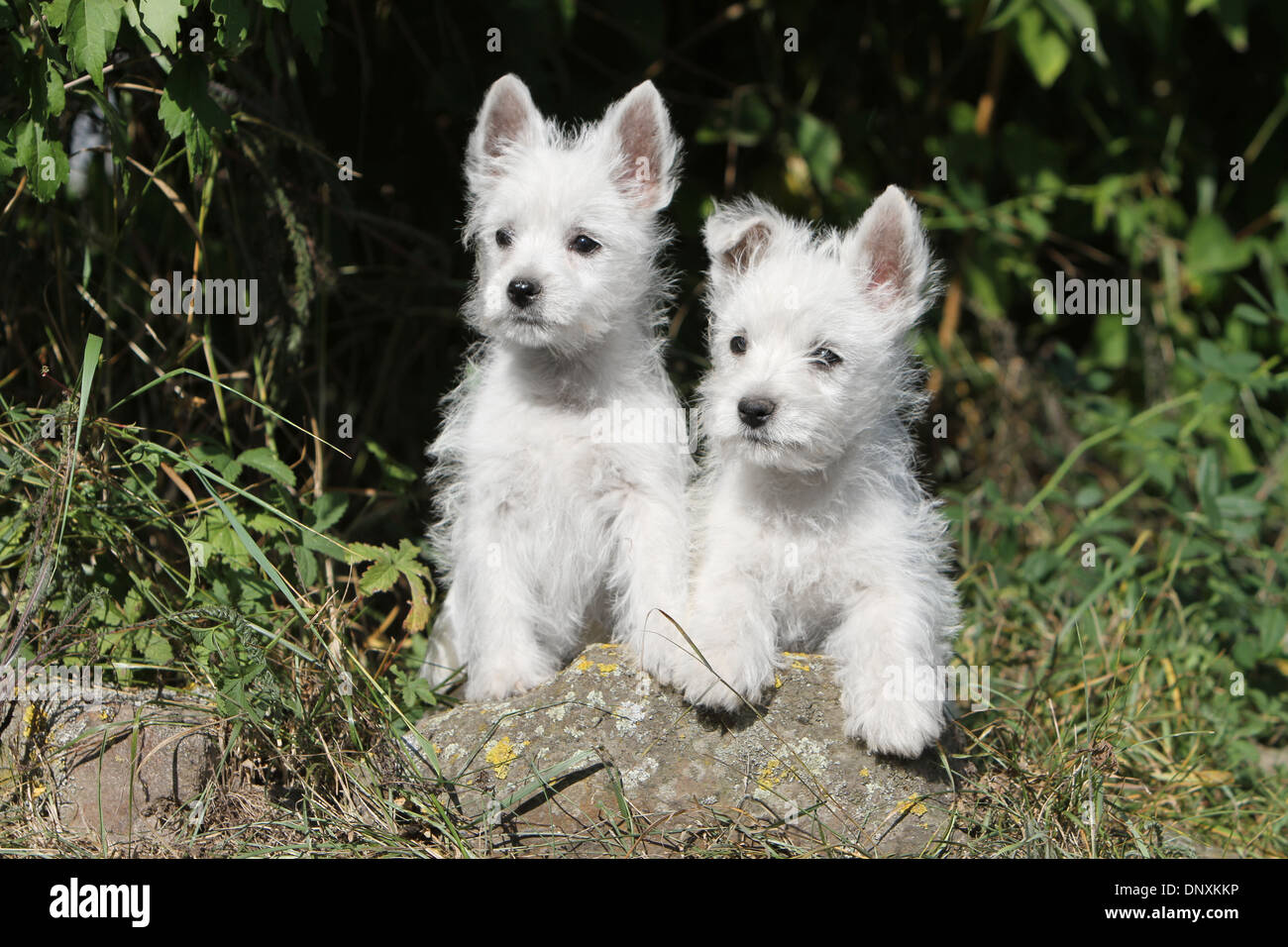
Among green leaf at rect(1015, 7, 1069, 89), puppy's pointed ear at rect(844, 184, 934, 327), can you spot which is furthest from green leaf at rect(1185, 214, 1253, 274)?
puppy's pointed ear at rect(844, 184, 934, 327)

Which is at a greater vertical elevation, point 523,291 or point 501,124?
point 501,124

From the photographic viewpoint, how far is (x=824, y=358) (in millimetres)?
4070

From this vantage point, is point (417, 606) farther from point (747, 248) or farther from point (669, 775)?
point (747, 248)

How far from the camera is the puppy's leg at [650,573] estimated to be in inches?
159

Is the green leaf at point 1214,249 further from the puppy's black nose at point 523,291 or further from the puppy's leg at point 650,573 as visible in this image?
the puppy's black nose at point 523,291

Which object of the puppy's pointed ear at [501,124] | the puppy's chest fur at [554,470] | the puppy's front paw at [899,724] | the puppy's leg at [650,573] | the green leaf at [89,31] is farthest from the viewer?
the puppy's pointed ear at [501,124]

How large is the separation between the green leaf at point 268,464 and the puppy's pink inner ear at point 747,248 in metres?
1.88

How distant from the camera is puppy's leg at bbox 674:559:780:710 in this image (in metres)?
3.90

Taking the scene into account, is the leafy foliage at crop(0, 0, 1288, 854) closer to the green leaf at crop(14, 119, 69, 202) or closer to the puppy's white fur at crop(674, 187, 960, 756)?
the green leaf at crop(14, 119, 69, 202)

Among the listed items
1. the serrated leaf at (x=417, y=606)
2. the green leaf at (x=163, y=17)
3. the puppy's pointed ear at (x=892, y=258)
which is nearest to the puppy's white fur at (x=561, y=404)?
the serrated leaf at (x=417, y=606)

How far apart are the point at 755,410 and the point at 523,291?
3.02ft

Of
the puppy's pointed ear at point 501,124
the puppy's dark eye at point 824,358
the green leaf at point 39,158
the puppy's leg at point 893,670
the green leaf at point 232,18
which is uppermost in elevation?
the green leaf at point 232,18

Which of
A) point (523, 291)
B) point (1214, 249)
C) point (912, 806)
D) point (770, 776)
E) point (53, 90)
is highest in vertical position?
point (1214, 249)

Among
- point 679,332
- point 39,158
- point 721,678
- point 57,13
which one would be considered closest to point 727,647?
point 721,678
